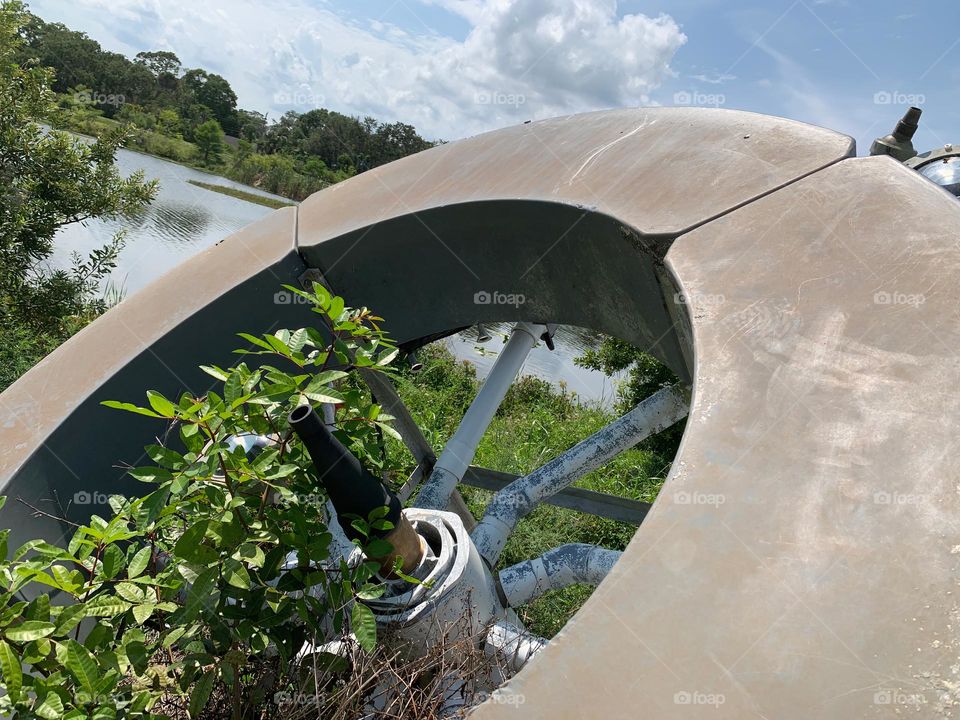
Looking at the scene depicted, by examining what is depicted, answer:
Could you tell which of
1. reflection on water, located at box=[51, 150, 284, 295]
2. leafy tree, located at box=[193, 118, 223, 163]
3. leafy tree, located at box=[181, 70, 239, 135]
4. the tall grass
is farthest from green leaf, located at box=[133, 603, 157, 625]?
leafy tree, located at box=[181, 70, 239, 135]

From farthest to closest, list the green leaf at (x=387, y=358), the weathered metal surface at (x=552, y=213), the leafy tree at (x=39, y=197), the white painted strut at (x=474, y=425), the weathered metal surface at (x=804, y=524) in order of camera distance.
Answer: the leafy tree at (x=39, y=197) < the white painted strut at (x=474, y=425) < the weathered metal surface at (x=552, y=213) < the green leaf at (x=387, y=358) < the weathered metal surface at (x=804, y=524)

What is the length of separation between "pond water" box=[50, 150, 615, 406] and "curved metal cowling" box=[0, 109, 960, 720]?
6.61 metres

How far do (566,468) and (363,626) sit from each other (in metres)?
1.48

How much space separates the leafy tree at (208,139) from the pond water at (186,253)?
27.8 metres

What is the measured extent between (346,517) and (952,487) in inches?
50.2

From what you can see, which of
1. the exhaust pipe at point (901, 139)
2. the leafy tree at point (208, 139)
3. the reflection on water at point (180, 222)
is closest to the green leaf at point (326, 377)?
the exhaust pipe at point (901, 139)

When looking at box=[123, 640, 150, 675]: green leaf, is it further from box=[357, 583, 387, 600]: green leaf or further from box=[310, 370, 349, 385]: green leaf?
box=[310, 370, 349, 385]: green leaf

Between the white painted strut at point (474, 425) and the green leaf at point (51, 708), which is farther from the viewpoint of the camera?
the white painted strut at point (474, 425)

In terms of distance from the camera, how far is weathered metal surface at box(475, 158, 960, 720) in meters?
1.14

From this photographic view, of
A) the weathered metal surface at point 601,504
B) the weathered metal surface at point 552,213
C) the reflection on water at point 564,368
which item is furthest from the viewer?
the reflection on water at point 564,368

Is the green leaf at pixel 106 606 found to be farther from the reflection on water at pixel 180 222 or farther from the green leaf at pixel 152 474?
the reflection on water at pixel 180 222

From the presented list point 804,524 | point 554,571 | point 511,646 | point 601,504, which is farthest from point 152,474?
point 601,504

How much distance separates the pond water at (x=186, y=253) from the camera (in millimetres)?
11555

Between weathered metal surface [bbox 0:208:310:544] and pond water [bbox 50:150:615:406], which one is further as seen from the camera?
pond water [bbox 50:150:615:406]
